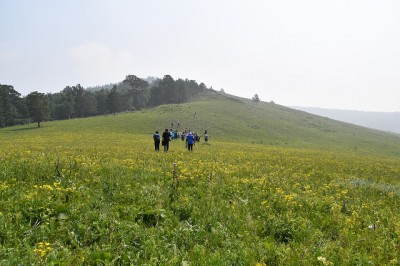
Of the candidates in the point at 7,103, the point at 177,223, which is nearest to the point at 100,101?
the point at 7,103

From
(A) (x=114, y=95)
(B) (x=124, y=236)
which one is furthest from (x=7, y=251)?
(A) (x=114, y=95)

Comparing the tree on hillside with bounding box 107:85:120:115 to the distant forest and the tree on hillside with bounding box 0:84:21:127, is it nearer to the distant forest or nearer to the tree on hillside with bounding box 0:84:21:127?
the distant forest

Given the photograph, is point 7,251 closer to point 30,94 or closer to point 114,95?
point 30,94

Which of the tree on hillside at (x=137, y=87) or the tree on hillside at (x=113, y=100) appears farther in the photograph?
the tree on hillside at (x=137, y=87)

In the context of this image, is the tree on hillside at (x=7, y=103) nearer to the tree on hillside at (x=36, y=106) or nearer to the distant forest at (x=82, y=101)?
the distant forest at (x=82, y=101)

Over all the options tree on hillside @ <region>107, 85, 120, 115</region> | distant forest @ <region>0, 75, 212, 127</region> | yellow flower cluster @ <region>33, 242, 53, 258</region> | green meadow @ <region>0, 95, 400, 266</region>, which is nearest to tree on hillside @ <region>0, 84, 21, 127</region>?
distant forest @ <region>0, 75, 212, 127</region>

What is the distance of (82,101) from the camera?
404ft

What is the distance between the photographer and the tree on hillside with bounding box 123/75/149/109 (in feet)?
450

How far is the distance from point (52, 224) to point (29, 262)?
181 cm

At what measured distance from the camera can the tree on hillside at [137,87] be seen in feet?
450

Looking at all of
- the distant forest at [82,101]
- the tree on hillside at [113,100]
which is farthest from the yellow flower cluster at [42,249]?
the tree on hillside at [113,100]

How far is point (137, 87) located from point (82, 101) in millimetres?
27940

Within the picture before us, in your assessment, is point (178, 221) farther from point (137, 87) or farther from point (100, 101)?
point (137, 87)

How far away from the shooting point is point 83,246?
22.4 ft
